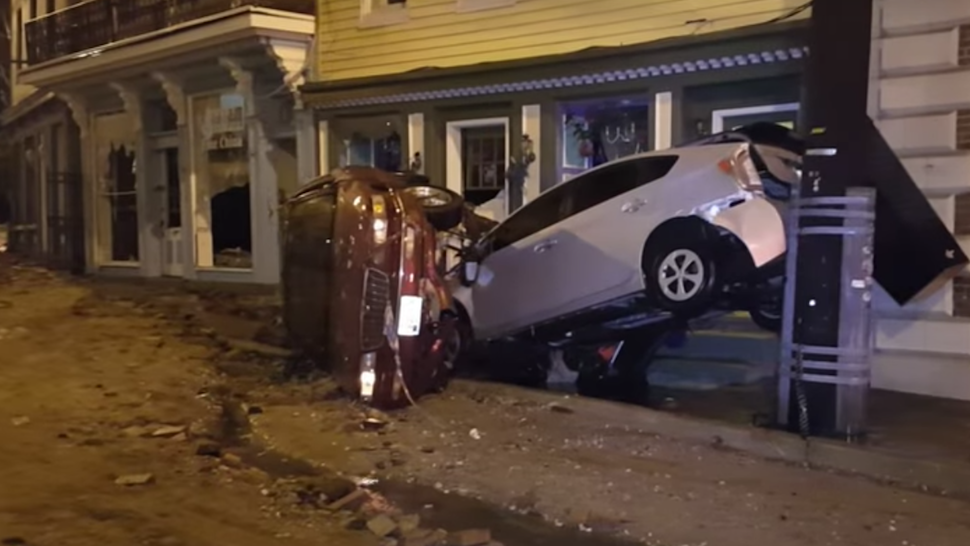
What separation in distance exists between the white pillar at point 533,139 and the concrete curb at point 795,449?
4.61 m

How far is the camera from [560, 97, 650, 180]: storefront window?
13.2 m

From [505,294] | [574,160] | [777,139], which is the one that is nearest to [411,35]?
[574,160]

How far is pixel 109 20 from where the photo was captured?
20.9 metres

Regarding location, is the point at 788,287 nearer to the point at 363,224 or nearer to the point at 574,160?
the point at 363,224

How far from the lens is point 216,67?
18.6 metres

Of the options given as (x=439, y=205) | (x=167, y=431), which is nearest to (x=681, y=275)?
(x=439, y=205)

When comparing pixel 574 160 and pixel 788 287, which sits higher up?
pixel 574 160

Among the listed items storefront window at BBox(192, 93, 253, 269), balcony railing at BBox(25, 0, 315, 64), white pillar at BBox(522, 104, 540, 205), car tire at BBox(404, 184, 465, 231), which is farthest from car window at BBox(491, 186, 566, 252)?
storefront window at BBox(192, 93, 253, 269)

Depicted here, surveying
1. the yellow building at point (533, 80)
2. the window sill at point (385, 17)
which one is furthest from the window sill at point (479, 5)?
the window sill at point (385, 17)

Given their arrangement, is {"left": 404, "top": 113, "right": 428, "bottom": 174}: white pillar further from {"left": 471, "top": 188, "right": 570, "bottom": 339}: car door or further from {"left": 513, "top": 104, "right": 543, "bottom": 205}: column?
{"left": 471, "top": 188, "right": 570, "bottom": 339}: car door

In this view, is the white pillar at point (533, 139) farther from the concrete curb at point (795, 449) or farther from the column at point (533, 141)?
the concrete curb at point (795, 449)

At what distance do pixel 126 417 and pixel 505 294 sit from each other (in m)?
3.87

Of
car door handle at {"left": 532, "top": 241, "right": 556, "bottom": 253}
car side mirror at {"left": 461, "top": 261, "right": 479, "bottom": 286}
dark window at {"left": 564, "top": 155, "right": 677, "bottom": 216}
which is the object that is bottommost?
car side mirror at {"left": 461, "top": 261, "right": 479, "bottom": 286}

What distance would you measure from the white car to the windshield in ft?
5.15
